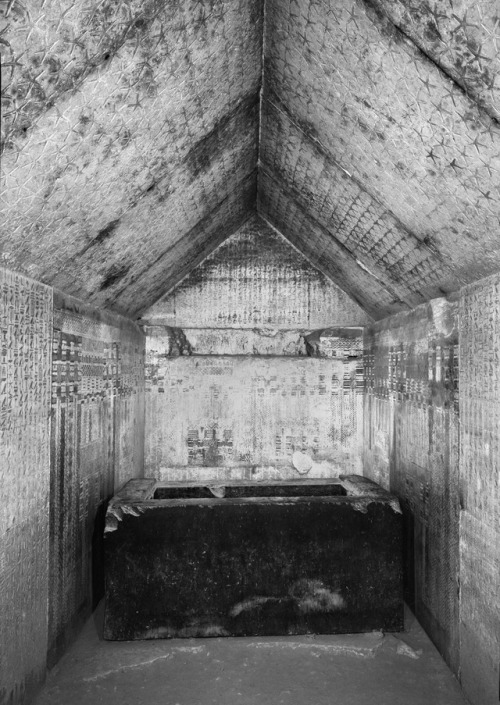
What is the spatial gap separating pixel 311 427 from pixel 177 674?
1.90 metres

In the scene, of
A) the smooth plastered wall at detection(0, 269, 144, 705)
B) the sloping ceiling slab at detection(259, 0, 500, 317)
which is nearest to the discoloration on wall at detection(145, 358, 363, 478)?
the smooth plastered wall at detection(0, 269, 144, 705)

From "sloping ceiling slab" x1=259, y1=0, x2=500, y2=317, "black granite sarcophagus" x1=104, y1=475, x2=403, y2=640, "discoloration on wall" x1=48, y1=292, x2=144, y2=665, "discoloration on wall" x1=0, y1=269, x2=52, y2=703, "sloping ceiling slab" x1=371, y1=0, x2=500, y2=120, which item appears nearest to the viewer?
"sloping ceiling slab" x1=371, y1=0, x2=500, y2=120

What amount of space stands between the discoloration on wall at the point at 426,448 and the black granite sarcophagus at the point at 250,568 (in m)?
0.17

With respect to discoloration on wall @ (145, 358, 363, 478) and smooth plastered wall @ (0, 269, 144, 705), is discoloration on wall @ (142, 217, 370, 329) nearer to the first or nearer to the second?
discoloration on wall @ (145, 358, 363, 478)

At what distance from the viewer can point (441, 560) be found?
2.36 m

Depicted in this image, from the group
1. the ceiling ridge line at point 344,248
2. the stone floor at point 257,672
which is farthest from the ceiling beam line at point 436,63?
the stone floor at point 257,672

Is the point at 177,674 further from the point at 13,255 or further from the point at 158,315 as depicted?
the point at 158,315

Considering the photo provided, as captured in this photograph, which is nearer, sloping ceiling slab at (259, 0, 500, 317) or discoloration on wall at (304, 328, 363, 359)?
sloping ceiling slab at (259, 0, 500, 317)

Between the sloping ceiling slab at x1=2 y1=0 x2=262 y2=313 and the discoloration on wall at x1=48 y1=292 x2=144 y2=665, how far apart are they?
30cm

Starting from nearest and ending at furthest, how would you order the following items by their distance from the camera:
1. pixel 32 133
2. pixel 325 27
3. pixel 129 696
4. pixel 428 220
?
1. pixel 32 133
2. pixel 325 27
3. pixel 428 220
4. pixel 129 696

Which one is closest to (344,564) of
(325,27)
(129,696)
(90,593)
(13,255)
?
(129,696)

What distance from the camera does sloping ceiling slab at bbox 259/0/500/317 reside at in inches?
52.7

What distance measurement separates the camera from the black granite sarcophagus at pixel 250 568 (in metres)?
2.52

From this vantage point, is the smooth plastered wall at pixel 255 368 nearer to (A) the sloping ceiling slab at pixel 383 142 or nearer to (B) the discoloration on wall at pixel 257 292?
(B) the discoloration on wall at pixel 257 292
